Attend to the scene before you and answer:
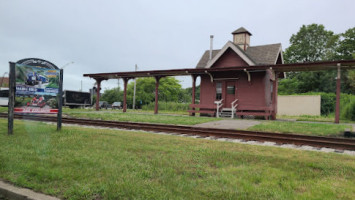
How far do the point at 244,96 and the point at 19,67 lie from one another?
645 inches

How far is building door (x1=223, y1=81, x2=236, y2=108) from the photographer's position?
2127cm

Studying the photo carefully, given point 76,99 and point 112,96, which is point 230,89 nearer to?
point 76,99

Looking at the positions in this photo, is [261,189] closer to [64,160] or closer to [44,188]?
[44,188]

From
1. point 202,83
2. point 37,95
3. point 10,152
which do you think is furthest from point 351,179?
point 202,83

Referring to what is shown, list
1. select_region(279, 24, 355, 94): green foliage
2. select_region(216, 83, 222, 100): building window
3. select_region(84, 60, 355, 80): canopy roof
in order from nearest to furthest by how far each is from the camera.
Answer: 1. select_region(84, 60, 355, 80): canopy roof
2. select_region(216, 83, 222, 100): building window
3. select_region(279, 24, 355, 94): green foliage

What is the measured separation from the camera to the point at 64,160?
16.3ft

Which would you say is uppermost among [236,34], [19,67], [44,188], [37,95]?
[236,34]

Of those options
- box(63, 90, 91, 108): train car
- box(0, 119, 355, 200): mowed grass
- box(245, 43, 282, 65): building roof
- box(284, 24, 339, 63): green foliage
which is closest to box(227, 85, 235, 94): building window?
box(245, 43, 282, 65): building roof

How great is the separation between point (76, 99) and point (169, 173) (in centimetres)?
3509

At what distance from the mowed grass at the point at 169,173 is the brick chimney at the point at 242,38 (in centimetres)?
2019

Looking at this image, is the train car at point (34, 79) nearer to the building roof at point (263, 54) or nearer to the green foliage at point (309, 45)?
the building roof at point (263, 54)

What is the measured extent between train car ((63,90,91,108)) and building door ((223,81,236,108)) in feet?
76.8

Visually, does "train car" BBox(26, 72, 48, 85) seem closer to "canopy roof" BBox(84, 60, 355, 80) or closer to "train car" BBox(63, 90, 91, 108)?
"canopy roof" BBox(84, 60, 355, 80)

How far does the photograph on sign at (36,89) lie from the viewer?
28.1ft
